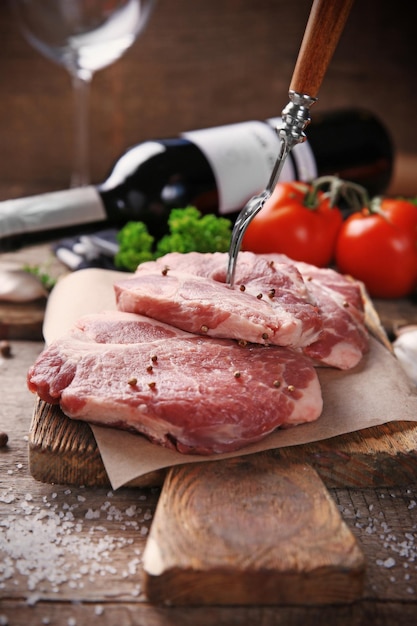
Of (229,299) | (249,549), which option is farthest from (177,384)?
(249,549)

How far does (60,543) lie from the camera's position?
1348mm

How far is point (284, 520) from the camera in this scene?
50.9 inches

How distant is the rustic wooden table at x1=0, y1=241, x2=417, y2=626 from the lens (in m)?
1.21

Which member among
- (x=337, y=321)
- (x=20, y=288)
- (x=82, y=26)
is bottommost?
(x=20, y=288)

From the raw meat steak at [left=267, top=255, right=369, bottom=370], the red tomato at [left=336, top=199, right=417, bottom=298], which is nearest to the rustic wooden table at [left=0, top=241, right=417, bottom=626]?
the raw meat steak at [left=267, top=255, right=369, bottom=370]

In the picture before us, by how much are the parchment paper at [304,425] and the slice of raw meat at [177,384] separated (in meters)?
0.03

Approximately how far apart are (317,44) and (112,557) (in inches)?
44.3

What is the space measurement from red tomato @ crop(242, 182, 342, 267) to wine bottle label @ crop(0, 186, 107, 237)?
1.86ft

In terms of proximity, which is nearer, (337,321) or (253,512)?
(253,512)

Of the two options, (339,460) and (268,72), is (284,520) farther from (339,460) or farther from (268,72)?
(268,72)

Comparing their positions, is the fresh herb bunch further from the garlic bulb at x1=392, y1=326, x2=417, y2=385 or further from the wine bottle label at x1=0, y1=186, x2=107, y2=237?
the garlic bulb at x1=392, y1=326, x2=417, y2=385

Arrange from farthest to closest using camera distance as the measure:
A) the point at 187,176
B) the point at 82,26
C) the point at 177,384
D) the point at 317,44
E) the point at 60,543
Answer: the point at 82,26
the point at 187,176
the point at 317,44
the point at 177,384
the point at 60,543

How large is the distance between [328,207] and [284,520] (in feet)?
4.65

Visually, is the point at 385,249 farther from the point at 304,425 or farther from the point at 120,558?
the point at 120,558
